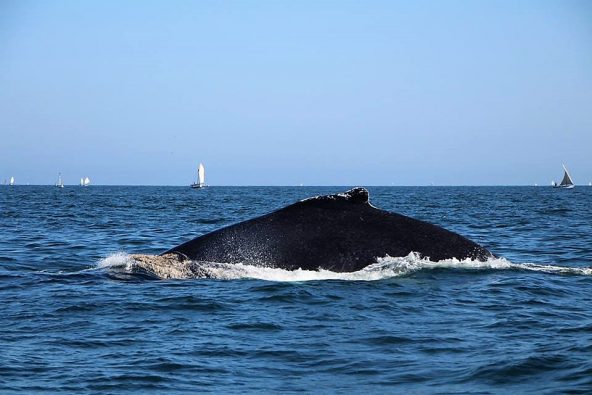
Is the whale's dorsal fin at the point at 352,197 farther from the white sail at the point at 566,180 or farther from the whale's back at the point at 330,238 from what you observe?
the white sail at the point at 566,180

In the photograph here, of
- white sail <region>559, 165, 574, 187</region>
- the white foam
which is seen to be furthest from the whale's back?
white sail <region>559, 165, 574, 187</region>

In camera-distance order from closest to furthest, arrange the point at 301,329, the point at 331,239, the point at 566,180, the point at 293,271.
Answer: the point at 301,329
the point at 331,239
the point at 293,271
the point at 566,180

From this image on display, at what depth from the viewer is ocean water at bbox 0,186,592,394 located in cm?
673

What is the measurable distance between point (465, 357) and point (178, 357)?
2.57 metres

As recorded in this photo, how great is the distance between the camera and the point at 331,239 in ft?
35.6

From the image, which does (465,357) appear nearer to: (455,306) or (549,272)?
(455,306)

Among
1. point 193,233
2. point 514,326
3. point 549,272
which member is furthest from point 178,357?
point 193,233

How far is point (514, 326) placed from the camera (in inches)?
347

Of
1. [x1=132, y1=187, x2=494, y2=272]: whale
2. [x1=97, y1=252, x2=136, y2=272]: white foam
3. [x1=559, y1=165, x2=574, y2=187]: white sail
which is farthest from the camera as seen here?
[x1=559, y1=165, x2=574, y2=187]: white sail

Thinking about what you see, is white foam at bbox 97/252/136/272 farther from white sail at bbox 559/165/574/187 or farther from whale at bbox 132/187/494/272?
white sail at bbox 559/165/574/187

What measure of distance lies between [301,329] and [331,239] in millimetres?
2438

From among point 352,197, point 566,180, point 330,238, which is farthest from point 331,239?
point 566,180

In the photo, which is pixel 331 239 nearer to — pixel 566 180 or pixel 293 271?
pixel 293 271

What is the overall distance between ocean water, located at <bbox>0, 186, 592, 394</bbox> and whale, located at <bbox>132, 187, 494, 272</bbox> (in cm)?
17
